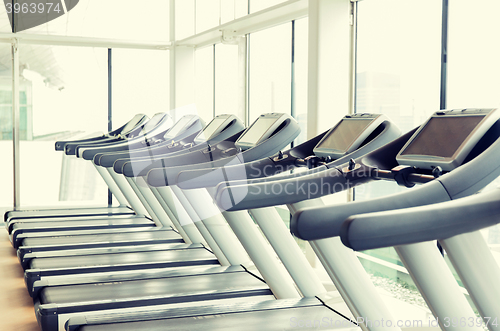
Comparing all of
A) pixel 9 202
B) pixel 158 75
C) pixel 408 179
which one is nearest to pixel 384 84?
pixel 408 179

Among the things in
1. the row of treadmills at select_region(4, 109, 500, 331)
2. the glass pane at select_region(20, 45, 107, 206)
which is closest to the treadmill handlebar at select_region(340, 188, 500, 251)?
the row of treadmills at select_region(4, 109, 500, 331)

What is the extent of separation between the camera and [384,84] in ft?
12.9

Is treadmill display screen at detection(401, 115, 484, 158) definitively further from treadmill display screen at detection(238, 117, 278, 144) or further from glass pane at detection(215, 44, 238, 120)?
glass pane at detection(215, 44, 238, 120)

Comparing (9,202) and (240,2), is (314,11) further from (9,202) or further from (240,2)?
(9,202)

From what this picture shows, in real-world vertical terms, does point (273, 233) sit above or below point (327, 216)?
below

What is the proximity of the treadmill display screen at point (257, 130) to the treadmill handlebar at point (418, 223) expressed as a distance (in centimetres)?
205

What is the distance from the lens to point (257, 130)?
10.8 feet

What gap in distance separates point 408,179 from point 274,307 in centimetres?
129

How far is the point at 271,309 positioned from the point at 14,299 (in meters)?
1.99

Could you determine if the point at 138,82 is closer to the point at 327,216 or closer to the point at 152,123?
the point at 152,123

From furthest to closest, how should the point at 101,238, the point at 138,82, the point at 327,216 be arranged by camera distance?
1. the point at 138,82
2. the point at 101,238
3. the point at 327,216

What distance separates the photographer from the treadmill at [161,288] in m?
3.02

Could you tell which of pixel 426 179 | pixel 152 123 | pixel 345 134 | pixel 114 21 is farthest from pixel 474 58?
pixel 114 21

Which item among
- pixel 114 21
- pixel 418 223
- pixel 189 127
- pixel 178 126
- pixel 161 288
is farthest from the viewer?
pixel 114 21
